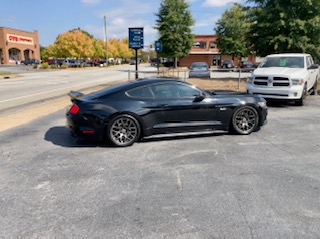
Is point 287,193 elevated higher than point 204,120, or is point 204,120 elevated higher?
point 204,120

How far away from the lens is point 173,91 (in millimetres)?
6078

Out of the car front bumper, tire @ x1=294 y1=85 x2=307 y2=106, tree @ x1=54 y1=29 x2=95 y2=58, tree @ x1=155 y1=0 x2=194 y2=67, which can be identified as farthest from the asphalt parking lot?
tree @ x1=54 y1=29 x2=95 y2=58

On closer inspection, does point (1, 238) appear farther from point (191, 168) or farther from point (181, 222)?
point (191, 168)

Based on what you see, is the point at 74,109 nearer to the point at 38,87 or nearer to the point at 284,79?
the point at 284,79

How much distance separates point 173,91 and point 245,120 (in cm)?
177

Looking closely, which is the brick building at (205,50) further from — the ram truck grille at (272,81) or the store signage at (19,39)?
the ram truck grille at (272,81)

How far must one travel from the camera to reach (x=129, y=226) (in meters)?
3.02

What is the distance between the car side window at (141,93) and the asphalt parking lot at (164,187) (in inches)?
36.8

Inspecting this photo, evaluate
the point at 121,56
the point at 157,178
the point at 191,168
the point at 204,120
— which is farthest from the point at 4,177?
the point at 121,56

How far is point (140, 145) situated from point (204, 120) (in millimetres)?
1452

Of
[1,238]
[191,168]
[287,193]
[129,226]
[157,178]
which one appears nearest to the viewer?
[1,238]

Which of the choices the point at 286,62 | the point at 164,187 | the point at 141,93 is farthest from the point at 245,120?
the point at 286,62

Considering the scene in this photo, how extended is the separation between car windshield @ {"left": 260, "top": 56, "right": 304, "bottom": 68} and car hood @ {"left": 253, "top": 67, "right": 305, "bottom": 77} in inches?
18.6

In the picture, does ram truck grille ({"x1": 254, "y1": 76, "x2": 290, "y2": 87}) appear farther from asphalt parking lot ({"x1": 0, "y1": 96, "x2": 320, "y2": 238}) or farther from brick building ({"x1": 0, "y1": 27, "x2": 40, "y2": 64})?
brick building ({"x1": 0, "y1": 27, "x2": 40, "y2": 64})
